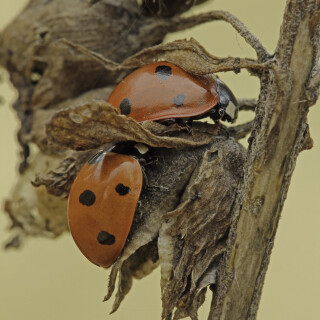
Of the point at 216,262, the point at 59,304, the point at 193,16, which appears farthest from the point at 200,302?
the point at 59,304

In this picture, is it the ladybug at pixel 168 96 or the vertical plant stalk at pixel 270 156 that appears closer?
the vertical plant stalk at pixel 270 156

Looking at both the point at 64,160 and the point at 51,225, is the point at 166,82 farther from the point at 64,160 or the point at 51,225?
Result: the point at 51,225

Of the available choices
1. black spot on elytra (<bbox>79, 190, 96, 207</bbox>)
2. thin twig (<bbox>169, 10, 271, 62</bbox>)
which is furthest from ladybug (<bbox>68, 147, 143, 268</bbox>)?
thin twig (<bbox>169, 10, 271, 62</bbox>)

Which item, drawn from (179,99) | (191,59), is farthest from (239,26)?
(179,99)

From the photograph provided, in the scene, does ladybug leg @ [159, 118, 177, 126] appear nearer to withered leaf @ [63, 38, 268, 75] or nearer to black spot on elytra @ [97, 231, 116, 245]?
withered leaf @ [63, 38, 268, 75]

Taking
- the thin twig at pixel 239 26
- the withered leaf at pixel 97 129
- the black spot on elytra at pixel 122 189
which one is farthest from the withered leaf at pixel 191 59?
the black spot on elytra at pixel 122 189

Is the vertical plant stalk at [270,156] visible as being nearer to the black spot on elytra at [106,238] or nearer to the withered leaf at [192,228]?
the withered leaf at [192,228]

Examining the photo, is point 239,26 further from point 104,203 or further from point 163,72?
point 104,203
